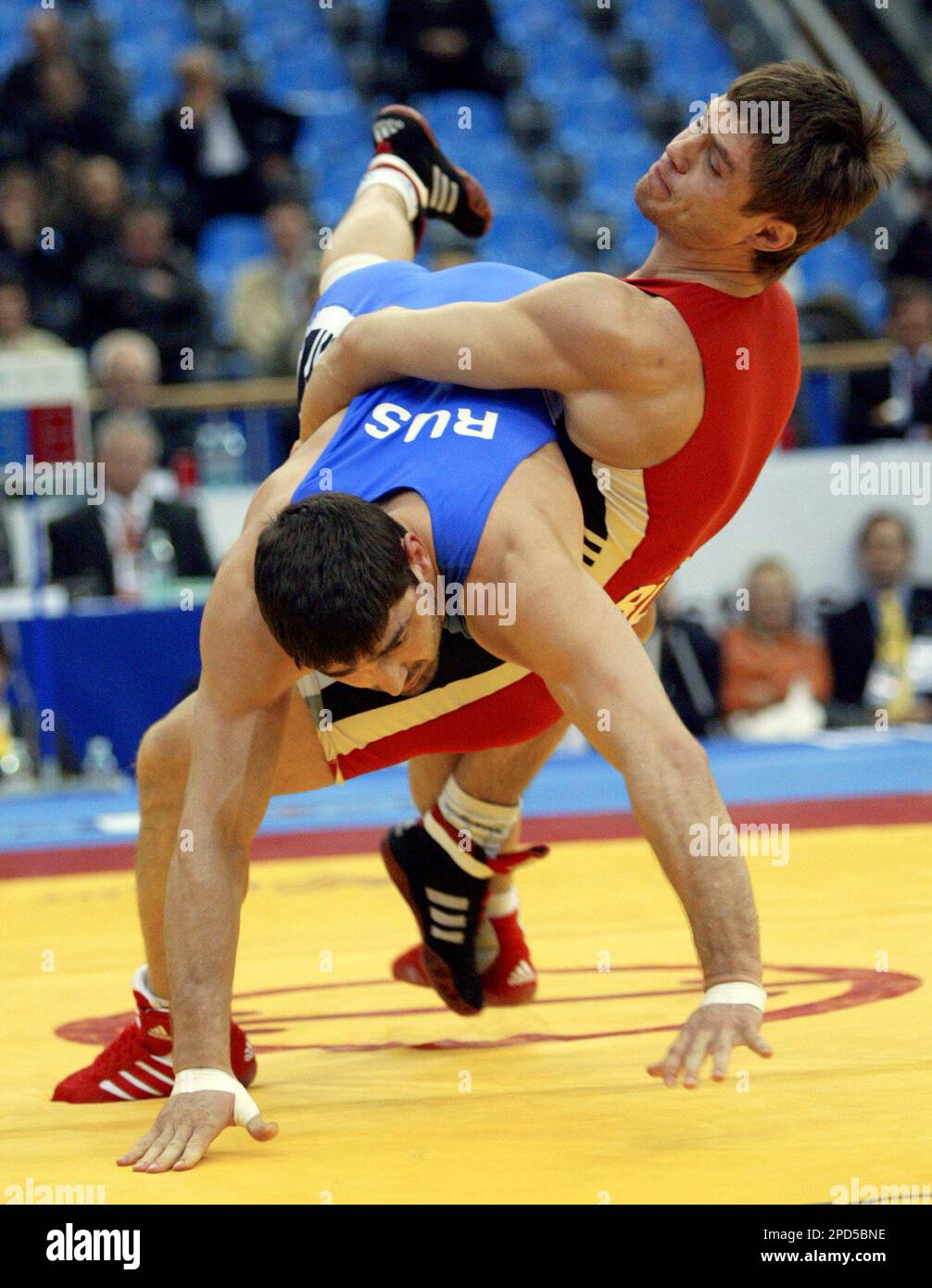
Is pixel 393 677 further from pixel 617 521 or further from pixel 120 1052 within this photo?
pixel 120 1052

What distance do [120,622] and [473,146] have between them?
5.99 m

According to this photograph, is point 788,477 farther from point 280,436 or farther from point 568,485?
point 568,485

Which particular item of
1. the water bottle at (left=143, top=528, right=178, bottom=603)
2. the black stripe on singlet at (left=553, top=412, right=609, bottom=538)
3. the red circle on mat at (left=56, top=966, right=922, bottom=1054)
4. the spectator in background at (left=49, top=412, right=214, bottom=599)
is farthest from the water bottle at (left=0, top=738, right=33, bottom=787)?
the black stripe on singlet at (left=553, top=412, right=609, bottom=538)

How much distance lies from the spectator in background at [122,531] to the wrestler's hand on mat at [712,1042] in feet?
17.3

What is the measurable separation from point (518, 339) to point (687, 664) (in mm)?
4839

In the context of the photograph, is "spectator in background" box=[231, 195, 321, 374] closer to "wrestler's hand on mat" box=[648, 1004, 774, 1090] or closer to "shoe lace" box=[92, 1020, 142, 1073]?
"shoe lace" box=[92, 1020, 142, 1073]

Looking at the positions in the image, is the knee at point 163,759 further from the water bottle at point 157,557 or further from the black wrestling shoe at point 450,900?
the water bottle at point 157,557

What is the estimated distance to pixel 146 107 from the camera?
11.4 m

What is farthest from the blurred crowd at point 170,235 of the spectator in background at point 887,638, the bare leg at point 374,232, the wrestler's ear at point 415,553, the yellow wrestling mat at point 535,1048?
the wrestler's ear at point 415,553

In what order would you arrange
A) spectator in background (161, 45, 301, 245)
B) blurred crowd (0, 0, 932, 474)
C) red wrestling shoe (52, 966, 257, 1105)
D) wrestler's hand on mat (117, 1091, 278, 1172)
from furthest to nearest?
spectator in background (161, 45, 301, 245), blurred crowd (0, 0, 932, 474), red wrestling shoe (52, 966, 257, 1105), wrestler's hand on mat (117, 1091, 278, 1172)

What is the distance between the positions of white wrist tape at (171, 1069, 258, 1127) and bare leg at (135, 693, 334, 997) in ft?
1.55

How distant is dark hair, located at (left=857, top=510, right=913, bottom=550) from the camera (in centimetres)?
815

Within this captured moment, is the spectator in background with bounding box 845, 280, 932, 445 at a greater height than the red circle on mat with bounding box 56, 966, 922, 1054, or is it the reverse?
the spectator in background with bounding box 845, 280, 932, 445
